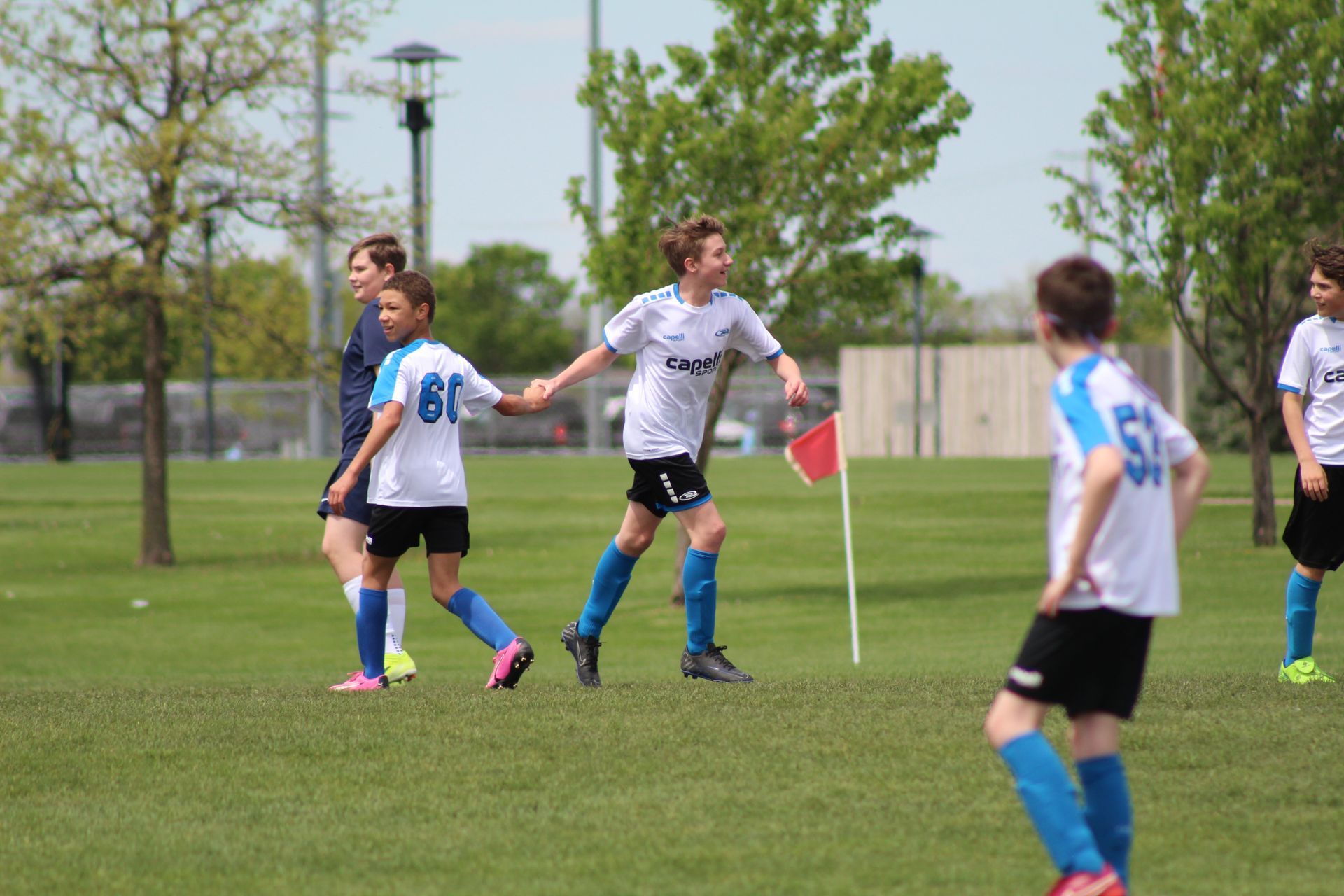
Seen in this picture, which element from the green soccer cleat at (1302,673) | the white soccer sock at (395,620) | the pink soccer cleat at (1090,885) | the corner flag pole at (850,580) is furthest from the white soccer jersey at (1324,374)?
the corner flag pole at (850,580)

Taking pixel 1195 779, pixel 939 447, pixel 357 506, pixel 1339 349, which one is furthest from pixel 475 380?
pixel 939 447

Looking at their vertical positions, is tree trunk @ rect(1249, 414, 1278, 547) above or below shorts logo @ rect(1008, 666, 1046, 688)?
below

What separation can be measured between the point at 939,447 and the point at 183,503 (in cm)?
2489

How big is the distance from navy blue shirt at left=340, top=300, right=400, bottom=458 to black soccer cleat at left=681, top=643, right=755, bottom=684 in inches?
80.9

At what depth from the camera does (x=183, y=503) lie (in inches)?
1168

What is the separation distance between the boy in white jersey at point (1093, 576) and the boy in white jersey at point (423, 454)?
3723mm

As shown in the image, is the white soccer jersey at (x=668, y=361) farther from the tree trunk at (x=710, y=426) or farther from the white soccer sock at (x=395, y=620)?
the tree trunk at (x=710, y=426)

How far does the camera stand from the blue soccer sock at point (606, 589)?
7695 mm

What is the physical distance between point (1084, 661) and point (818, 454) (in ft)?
28.6

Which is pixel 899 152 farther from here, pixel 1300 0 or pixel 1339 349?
pixel 1339 349

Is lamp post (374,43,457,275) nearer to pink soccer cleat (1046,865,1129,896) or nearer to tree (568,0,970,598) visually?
tree (568,0,970,598)

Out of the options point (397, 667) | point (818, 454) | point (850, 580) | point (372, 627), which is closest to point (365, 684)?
point (397, 667)

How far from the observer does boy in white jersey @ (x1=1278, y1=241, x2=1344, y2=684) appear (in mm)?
7266

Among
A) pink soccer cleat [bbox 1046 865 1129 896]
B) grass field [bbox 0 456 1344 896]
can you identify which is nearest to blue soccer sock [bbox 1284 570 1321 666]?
grass field [bbox 0 456 1344 896]
